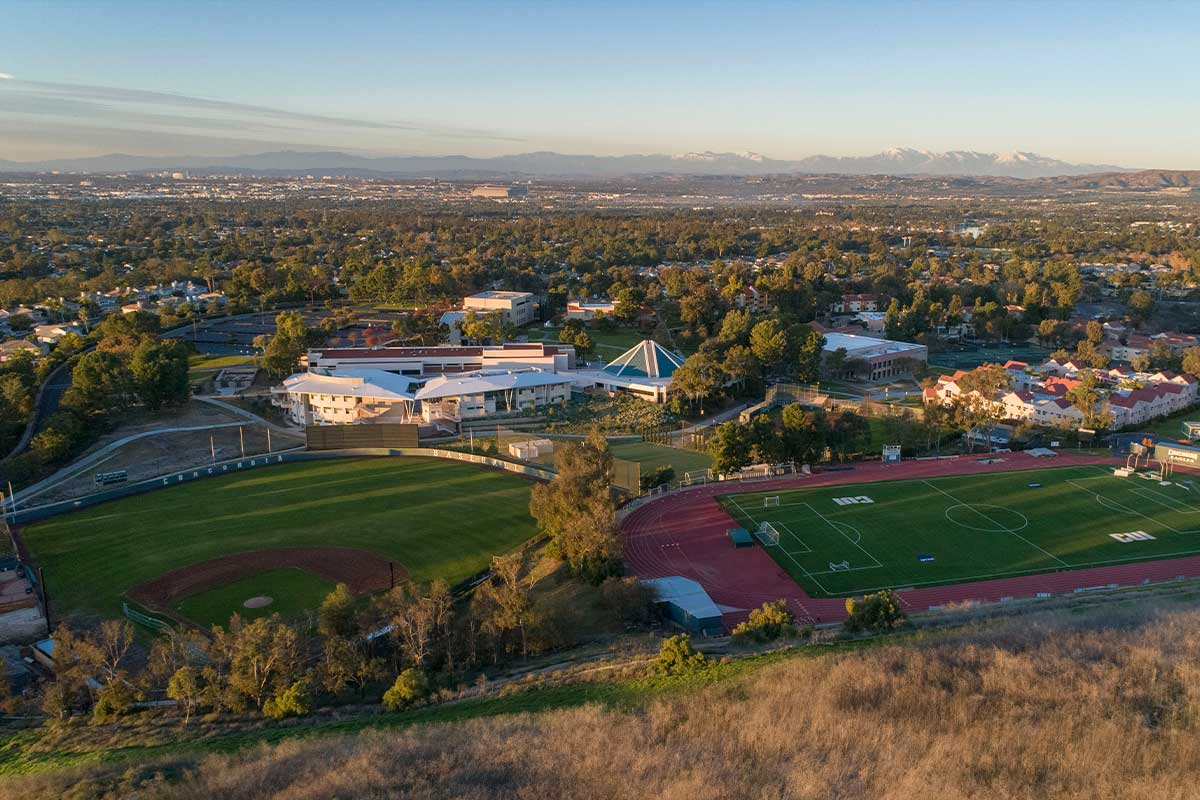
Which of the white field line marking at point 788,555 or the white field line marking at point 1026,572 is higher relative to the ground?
the white field line marking at point 1026,572

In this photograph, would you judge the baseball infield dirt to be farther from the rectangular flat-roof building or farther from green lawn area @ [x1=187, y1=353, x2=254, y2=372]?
the rectangular flat-roof building

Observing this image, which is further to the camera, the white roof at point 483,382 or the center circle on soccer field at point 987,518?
the white roof at point 483,382

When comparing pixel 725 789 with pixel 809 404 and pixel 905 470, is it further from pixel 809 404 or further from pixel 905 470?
pixel 809 404

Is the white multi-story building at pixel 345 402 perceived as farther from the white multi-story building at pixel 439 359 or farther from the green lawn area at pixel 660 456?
the green lawn area at pixel 660 456

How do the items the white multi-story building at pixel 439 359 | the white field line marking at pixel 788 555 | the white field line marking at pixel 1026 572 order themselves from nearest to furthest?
the white field line marking at pixel 1026 572 < the white field line marking at pixel 788 555 < the white multi-story building at pixel 439 359

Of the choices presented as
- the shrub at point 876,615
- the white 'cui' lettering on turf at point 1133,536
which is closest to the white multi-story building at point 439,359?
the white 'cui' lettering on turf at point 1133,536

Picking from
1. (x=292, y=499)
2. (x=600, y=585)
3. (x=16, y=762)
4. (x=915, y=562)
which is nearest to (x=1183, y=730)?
(x=915, y=562)

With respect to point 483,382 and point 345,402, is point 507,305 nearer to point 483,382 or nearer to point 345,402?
point 483,382

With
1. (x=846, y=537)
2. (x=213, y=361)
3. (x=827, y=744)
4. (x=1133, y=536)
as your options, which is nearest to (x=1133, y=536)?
(x=1133, y=536)
